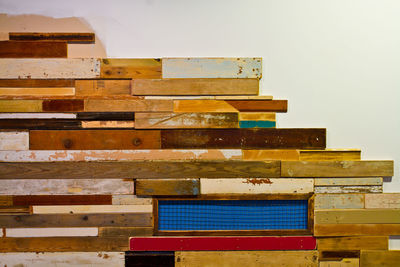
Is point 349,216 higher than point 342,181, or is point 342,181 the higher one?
point 342,181

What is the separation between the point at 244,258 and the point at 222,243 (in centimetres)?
15

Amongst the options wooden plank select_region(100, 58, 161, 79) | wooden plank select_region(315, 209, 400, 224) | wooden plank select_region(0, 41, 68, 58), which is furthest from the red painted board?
wooden plank select_region(0, 41, 68, 58)

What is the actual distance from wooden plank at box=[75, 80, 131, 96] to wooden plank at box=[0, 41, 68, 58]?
0.19 meters

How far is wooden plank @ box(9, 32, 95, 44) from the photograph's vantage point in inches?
51.7

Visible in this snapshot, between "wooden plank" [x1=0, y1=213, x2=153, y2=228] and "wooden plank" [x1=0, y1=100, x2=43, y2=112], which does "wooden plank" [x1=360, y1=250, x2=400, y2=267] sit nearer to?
"wooden plank" [x1=0, y1=213, x2=153, y2=228]

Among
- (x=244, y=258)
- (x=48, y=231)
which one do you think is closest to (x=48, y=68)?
(x=48, y=231)

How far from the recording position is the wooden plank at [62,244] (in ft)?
4.47

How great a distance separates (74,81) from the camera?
132cm

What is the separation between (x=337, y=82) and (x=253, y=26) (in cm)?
54

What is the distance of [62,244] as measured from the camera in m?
1.37

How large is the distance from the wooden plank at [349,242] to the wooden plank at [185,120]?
32.2 inches

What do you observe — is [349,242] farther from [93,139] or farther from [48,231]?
[48,231]

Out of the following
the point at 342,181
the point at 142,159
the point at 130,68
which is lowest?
the point at 342,181

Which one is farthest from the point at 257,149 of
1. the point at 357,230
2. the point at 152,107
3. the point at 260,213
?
the point at 357,230
